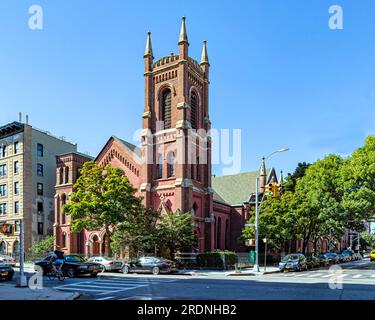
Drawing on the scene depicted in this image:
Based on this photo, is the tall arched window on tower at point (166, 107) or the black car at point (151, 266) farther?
the tall arched window on tower at point (166, 107)

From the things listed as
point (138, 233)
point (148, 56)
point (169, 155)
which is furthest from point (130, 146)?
point (138, 233)

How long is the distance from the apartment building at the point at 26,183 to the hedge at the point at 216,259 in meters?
27.3

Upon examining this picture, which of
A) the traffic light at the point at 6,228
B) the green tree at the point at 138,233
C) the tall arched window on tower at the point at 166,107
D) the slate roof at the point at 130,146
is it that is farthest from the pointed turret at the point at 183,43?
the traffic light at the point at 6,228

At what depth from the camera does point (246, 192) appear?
56.7m

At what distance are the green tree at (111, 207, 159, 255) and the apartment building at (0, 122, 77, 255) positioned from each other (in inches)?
893

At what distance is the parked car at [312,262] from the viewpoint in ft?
118

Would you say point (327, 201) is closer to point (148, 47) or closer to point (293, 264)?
point (293, 264)

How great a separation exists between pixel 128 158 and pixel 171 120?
6.76m

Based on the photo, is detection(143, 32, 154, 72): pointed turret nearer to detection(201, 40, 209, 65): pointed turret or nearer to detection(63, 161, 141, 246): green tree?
detection(201, 40, 209, 65): pointed turret

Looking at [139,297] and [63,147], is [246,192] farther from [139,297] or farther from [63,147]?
[139,297]

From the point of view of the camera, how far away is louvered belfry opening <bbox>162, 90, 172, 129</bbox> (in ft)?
140

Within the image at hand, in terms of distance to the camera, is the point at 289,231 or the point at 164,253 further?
the point at 289,231

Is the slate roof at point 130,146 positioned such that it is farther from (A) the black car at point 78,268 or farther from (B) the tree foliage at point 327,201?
(A) the black car at point 78,268
